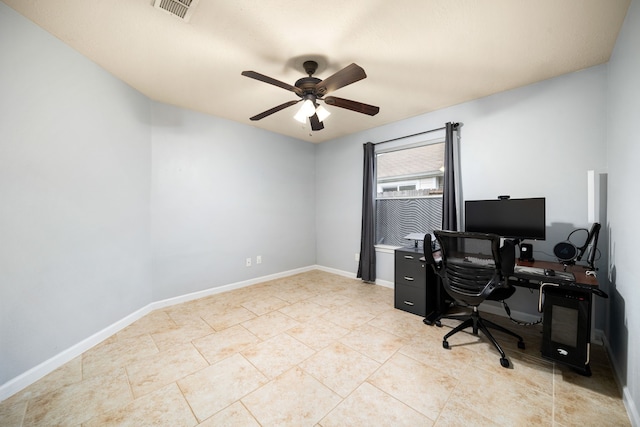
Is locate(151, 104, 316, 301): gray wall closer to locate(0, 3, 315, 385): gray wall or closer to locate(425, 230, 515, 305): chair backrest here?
locate(0, 3, 315, 385): gray wall

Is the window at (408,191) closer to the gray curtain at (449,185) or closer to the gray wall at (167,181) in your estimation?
the gray curtain at (449,185)

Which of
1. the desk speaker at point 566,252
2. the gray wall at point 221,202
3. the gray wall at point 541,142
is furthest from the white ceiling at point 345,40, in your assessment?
the desk speaker at point 566,252

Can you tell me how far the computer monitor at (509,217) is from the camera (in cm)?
229

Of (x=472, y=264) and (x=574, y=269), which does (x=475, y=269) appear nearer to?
(x=472, y=264)

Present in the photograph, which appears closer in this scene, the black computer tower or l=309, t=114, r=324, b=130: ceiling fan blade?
the black computer tower

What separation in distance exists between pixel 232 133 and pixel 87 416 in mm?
3347

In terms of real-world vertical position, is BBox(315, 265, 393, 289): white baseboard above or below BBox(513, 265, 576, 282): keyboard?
below

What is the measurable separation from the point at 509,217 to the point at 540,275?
753mm

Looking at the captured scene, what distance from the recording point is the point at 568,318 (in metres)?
1.77

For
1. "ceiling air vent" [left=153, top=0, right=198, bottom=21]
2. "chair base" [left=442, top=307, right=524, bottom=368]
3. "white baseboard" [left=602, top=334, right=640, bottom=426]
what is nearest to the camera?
"white baseboard" [left=602, top=334, right=640, bottom=426]

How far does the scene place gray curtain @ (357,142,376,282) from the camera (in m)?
3.91

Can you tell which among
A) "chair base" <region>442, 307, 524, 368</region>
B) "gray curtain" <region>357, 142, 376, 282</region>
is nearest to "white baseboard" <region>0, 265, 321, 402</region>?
"gray curtain" <region>357, 142, 376, 282</region>

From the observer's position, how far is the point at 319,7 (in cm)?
161

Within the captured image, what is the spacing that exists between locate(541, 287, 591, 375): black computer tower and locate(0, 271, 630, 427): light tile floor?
0.49 feet
